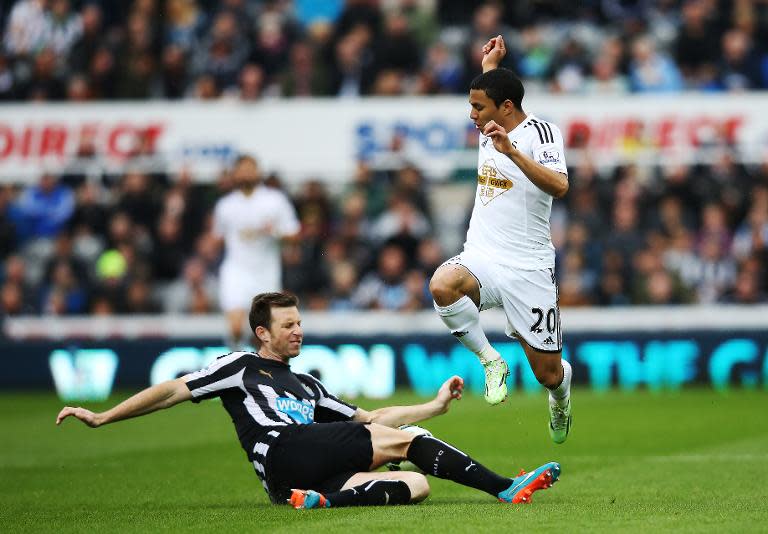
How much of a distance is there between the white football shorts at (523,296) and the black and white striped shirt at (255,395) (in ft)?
4.53

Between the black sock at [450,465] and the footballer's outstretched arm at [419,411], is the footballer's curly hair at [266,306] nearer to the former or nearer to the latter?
the footballer's outstretched arm at [419,411]

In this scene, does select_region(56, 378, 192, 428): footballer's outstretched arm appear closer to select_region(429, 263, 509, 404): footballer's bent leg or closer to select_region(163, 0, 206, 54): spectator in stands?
select_region(429, 263, 509, 404): footballer's bent leg

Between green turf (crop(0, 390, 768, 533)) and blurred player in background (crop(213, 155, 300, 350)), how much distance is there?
4.17 ft

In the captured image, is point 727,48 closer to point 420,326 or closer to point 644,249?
point 644,249

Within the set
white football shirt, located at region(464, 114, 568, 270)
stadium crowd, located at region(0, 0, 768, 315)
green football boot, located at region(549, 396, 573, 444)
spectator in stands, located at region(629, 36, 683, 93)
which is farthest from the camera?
spectator in stands, located at region(629, 36, 683, 93)

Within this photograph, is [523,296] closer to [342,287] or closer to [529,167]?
[529,167]

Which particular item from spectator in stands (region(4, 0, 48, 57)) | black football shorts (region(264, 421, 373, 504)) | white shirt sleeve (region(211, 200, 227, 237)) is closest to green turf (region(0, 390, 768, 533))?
black football shorts (region(264, 421, 373, 504))

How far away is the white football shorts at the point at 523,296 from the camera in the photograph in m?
9.12

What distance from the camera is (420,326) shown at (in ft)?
59.6

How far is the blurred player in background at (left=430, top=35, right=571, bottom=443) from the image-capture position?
8875mm

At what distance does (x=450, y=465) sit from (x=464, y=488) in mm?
1698

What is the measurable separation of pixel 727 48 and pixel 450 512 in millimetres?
13163

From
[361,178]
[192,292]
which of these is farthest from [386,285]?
[192,292]

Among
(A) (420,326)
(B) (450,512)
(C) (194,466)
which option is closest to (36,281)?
(A) (420,326)
